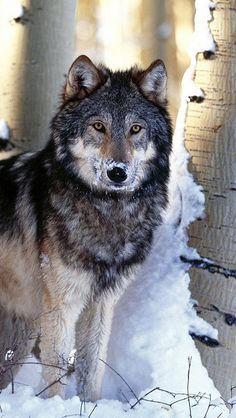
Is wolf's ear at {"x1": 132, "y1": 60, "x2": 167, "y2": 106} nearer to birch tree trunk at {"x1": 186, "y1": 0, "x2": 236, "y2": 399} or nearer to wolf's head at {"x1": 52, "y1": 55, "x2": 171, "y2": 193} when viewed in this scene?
wolf's head at {"x1": 52, "y1": 55, "x2": 171, "y2": 193}

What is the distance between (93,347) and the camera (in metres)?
5.56

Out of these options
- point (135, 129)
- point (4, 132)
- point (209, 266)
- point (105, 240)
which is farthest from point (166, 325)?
point (4, 132)

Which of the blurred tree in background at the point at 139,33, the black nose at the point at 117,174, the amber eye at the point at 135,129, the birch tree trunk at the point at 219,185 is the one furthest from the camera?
the blurred tree in background at the point at 139,33

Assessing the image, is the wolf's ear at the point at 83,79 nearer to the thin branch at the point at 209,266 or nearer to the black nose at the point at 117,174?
the black nose at the point at 117,174

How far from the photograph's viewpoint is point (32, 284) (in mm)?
5512

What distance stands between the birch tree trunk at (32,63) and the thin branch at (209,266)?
1825 mm

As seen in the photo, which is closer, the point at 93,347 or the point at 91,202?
the point at 91,202

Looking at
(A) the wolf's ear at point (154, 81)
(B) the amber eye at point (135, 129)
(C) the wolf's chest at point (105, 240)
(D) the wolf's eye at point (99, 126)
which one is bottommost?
(C) the wolf's chest at point (105, 240)

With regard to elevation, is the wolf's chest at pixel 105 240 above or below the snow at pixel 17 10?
below

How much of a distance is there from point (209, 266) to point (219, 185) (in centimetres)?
56

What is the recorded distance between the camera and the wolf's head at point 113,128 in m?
4.97

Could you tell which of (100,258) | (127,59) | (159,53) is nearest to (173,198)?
(100,258)

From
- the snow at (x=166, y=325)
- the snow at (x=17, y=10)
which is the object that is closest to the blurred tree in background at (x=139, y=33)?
the snow at (x=17, y=10)

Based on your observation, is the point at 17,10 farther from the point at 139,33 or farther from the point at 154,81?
the point at 139,33
